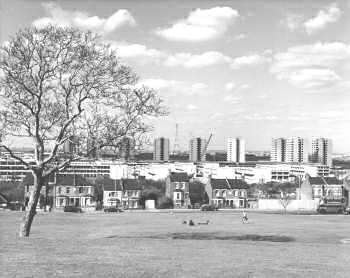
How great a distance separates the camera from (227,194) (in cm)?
12500

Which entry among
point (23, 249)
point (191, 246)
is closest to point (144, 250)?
point (191, 246)

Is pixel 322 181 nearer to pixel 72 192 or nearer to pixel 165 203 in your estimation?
pixel 165 203

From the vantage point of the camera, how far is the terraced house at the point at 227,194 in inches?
4899

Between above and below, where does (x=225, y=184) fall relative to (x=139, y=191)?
above

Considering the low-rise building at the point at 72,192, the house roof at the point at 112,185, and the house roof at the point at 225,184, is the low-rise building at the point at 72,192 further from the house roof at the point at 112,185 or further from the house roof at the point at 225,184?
the house roof at the point at 225,184

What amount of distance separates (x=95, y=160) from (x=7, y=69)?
635 centimetres

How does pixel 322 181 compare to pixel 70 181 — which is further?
pixel 322 181

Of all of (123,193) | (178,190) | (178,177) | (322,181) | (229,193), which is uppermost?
(178,177)

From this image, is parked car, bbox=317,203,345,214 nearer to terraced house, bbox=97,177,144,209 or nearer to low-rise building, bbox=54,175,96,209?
terraced house, bbox=97,177,144,209

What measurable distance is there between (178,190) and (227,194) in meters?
11.6

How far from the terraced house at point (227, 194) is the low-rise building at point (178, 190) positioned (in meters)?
5.62

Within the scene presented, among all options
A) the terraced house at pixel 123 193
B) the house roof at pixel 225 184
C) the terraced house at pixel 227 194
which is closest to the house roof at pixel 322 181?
the house roof at pixel 225 184

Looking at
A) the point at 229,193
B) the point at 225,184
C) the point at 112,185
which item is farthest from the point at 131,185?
the point at 229,193

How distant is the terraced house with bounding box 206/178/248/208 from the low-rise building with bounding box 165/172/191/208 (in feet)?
18.4
